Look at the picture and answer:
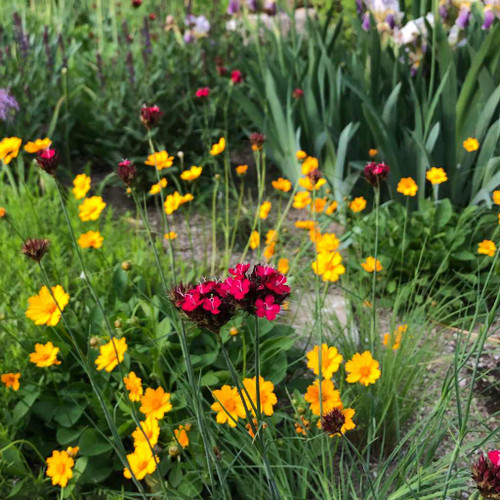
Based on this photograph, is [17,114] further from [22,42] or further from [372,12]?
[372,12]

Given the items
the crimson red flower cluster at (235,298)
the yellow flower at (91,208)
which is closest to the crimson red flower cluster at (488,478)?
the crimson red flower cluster at (235,298)

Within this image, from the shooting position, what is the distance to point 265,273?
2.84 ft

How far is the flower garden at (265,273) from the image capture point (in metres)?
1.30

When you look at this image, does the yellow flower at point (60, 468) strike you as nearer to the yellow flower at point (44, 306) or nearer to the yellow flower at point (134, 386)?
the yellow flower at point (134, 386)

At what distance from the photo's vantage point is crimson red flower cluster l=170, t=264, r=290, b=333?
2.78ft

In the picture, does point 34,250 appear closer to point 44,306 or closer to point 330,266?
point 44,306

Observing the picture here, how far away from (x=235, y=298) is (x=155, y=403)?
0.64 metres

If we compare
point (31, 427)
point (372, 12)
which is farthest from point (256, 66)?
point (31, 427)

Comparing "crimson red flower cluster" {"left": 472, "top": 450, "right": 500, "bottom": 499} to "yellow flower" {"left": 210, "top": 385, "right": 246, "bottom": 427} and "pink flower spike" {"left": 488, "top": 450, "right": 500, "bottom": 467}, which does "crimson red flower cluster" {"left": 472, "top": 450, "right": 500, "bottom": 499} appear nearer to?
"pink flower spike" {"left": 488, "top": 450, "right": 500, "bottom": 467}

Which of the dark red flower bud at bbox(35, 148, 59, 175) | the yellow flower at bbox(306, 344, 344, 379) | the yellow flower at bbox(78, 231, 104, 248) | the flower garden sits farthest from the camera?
the yellow flower at bbox(78, 231, 104, 248)

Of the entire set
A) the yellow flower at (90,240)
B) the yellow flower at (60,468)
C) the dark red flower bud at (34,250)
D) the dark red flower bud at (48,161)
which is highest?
the dark red flower bud at (48,161)

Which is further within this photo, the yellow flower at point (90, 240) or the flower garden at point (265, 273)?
the yellow flower at point (90, 240)

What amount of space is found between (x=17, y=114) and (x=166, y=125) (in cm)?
78

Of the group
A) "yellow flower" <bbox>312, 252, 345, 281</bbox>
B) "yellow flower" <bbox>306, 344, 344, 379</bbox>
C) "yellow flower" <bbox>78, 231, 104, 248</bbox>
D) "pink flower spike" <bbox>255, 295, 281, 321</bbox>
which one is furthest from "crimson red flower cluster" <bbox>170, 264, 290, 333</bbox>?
"yellow flower" <bbox>78, 231, 104, 248</bbox>
